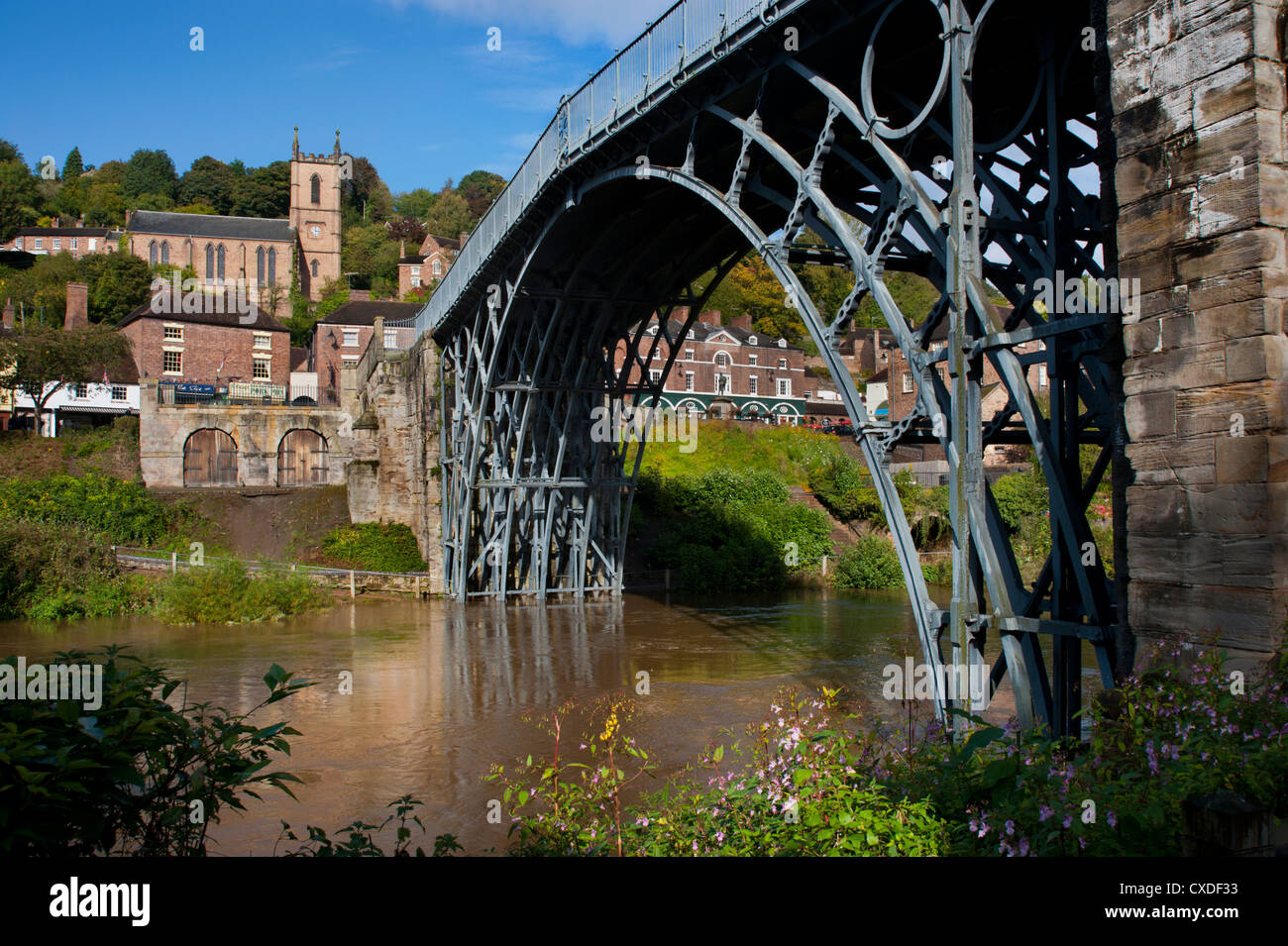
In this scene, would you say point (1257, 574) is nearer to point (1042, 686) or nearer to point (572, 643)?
point (1042, 686)

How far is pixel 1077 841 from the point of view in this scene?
445cm

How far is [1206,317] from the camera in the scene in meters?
6.04

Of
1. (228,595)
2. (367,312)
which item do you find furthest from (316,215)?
(228,595)

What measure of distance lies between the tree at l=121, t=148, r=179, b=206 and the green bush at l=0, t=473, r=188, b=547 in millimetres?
79778

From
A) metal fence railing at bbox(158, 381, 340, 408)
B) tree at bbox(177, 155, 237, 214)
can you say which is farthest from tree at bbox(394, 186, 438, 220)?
metal fence railing at bbox(158, 381, 340, 408)

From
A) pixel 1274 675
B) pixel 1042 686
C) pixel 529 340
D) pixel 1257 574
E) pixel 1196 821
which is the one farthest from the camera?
pixel 529 340

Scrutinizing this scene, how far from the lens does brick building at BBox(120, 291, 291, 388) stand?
55.2m

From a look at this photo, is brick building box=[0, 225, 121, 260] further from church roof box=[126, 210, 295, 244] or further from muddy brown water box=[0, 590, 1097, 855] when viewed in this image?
muddy brown water box=[0, 590, 1097, 855]

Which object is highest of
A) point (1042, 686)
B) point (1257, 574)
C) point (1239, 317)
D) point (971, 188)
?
point (971, 188)

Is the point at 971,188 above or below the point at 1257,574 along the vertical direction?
above

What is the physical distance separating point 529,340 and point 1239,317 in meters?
20.2
